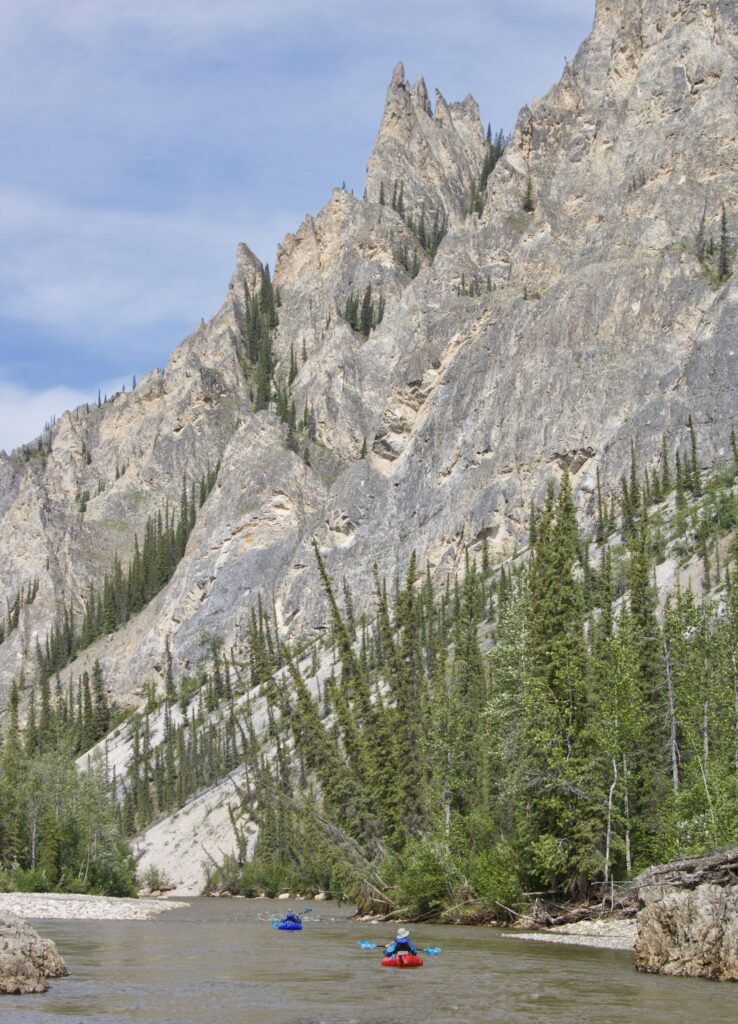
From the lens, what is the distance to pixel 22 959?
93.5ft

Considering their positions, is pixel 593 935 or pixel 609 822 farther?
pixel 609 822

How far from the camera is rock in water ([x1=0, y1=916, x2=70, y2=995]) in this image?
27.9 m

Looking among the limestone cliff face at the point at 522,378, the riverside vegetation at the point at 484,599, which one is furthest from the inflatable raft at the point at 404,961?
the limestone cliff face at the point at 522,378

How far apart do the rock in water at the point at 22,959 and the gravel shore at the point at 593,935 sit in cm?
1720

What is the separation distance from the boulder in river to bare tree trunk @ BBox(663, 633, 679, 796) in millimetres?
15170

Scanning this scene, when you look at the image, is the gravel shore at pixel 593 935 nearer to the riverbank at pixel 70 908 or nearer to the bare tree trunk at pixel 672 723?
the bare tree trunk at pixel 672 723

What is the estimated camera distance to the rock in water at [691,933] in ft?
94.1

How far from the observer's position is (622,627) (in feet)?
180

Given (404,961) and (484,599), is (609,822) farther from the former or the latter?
(484,599)

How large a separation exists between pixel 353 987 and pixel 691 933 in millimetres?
8955

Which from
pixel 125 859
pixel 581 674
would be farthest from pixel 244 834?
pixel 581 674

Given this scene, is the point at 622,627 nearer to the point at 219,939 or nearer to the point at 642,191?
the point at 219,939

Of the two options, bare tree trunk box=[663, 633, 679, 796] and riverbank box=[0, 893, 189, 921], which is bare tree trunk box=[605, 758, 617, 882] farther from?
riverbank box=[0, 893, 189, 921]

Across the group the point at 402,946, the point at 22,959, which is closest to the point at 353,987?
the point at 402,946
